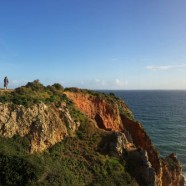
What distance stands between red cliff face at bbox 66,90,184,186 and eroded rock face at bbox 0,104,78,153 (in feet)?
41.6

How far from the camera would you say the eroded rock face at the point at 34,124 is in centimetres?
3281

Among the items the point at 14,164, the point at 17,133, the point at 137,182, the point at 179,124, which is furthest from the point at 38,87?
the point at 179,124

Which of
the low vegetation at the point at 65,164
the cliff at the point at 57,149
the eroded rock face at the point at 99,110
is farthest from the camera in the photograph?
the eroded rock face at the point at 99,110

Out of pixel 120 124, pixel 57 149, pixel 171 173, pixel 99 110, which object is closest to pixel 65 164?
pixel 57 149

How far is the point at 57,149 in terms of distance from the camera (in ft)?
114

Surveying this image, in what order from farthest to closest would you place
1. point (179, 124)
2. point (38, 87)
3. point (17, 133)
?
point (179, 124) → point (38, 87) → point (17, 133)

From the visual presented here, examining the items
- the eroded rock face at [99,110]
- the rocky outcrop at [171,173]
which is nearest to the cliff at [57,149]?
the rocky outcrop at [171,173]

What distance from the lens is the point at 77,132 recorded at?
39562 millimetres

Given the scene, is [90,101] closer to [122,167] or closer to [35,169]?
[122,167]

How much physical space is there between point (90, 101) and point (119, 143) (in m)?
16.6

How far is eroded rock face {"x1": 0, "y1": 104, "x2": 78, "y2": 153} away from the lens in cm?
3281

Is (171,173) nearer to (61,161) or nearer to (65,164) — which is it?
(65,164)

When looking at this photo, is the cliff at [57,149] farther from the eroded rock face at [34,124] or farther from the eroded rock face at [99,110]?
the eroded rock face at [99,110]

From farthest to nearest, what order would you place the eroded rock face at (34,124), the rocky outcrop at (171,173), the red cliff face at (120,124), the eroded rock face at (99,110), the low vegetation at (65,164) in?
1. the eroded rock face at (99,110)
2. the red cliff face at (120,124)
3. the rocky outcrop at (171,173)
4. the eroded rock face at (34,124)
5. the low vegetation at (65,164)
